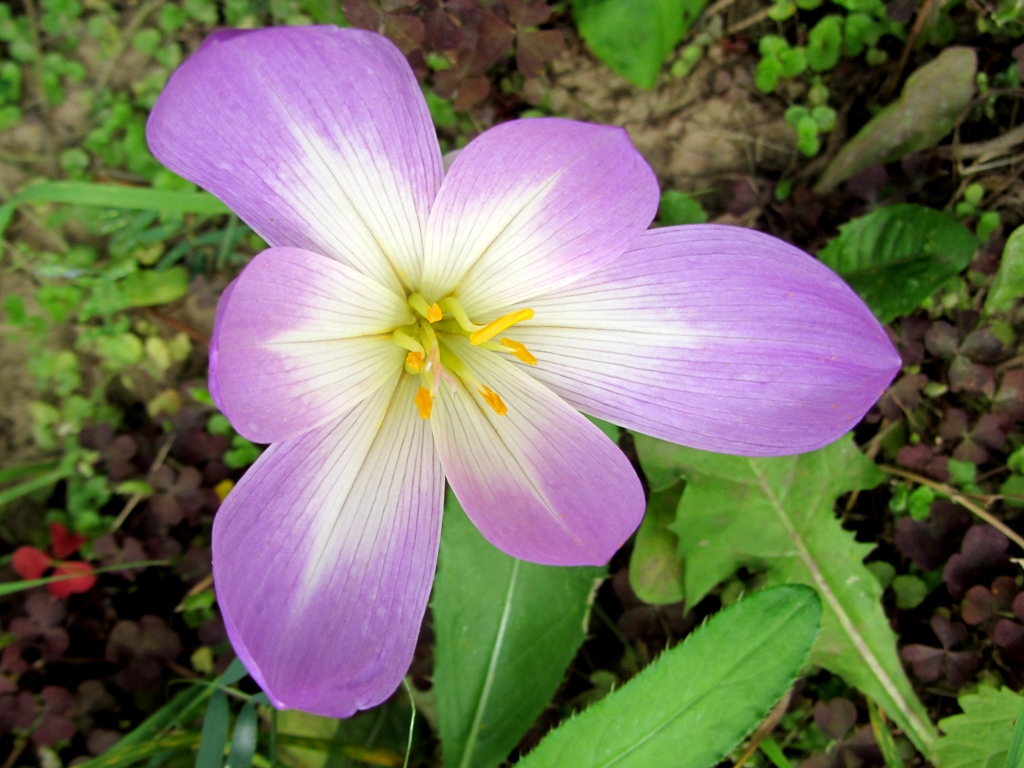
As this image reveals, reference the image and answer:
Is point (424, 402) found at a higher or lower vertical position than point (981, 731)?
higher

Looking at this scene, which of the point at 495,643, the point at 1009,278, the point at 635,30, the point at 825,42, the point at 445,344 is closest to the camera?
the point at 445,344

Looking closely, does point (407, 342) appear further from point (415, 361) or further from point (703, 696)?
point (703, 696)

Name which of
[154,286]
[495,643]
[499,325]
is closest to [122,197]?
[154,286]

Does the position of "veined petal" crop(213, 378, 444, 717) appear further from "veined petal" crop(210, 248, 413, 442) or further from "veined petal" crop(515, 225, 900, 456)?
"veined petal" crop(515, 225, 900, 456)

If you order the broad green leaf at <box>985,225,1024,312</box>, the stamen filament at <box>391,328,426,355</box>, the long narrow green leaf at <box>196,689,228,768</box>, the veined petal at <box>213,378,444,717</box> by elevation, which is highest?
the stamen filament at <box>391,328,426,355</box>

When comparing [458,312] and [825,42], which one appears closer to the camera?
[458,312]

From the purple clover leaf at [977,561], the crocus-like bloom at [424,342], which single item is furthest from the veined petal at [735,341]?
the purple clover leaf at [977,561]

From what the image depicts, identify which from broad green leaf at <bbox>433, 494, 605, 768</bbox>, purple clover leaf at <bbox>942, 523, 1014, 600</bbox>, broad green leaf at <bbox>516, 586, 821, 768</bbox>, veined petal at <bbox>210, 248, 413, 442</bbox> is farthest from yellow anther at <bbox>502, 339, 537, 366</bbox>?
purple clover leaf at <bbox>942, 523, 1014, 600</bbox>
